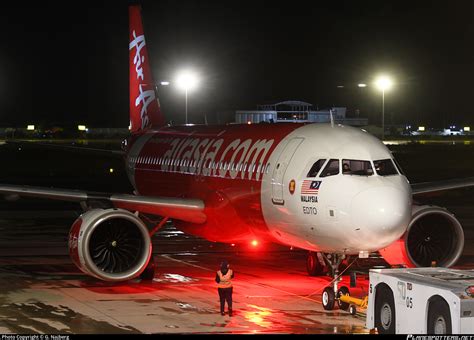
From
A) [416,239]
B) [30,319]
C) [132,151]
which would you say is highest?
[132,151]

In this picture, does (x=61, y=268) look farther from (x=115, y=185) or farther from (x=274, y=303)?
(x=115, y=185)

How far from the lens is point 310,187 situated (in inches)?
814

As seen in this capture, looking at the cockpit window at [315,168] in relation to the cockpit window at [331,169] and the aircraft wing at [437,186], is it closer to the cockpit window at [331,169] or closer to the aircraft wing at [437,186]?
the cockpit window at [331,169]

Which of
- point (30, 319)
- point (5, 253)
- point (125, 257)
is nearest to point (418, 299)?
point (30, 319)

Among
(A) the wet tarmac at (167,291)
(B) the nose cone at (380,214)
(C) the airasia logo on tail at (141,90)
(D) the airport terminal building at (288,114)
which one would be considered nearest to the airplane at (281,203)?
(B) the nose cone at (380,214)

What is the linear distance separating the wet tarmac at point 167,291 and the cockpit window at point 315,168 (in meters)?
2.92

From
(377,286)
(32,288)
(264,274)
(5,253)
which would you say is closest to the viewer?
(377,286)

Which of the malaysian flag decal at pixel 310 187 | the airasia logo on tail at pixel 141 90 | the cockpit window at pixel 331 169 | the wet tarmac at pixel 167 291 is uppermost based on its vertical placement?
the airasia logo on tail at pixel 141 90

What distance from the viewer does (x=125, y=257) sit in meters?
24.5

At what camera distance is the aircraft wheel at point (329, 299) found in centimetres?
2041

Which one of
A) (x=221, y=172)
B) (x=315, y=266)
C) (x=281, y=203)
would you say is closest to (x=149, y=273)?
(x=221, y=172)

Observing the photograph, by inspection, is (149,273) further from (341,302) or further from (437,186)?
(437,186)

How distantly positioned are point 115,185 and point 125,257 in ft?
106

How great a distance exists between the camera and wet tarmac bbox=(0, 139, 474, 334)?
742 inches
